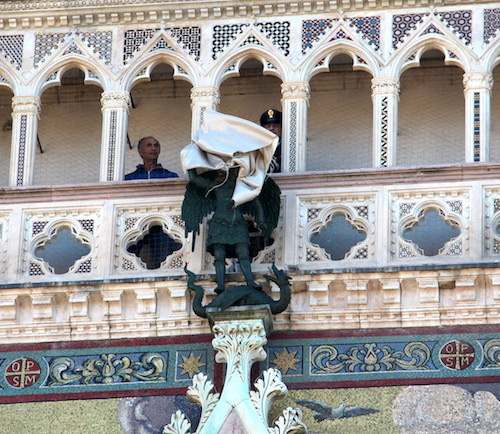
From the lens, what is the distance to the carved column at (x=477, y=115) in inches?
814

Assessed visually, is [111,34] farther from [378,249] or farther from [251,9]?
[378,249]

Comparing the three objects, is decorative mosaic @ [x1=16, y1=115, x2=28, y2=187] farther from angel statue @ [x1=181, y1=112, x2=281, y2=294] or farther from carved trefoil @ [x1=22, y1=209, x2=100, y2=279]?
angel statue @ [x1=181, y1=112, x2=281, y2=294]

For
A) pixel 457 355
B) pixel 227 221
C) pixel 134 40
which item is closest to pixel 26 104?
pixel 134 40

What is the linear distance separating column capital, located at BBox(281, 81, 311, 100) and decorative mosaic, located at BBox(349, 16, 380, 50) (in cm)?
54

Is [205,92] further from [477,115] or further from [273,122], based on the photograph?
[477,115]

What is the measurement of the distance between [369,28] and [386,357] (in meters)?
2.54

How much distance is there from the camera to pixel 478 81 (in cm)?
2091

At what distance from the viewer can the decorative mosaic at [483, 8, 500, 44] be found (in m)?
21.0

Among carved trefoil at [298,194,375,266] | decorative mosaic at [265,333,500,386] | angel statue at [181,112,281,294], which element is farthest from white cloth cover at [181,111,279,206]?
decorative mosaic at [265,333,500,386]

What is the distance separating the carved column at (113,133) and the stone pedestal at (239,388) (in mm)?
1545

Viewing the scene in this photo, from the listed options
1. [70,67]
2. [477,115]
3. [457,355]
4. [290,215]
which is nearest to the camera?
[457,355]

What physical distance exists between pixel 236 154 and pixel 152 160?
1.07 metres

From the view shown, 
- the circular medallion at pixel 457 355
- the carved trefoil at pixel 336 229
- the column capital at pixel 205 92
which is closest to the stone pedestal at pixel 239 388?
the carved trefoil at pixel 336 229

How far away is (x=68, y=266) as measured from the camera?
20906 millimetres
